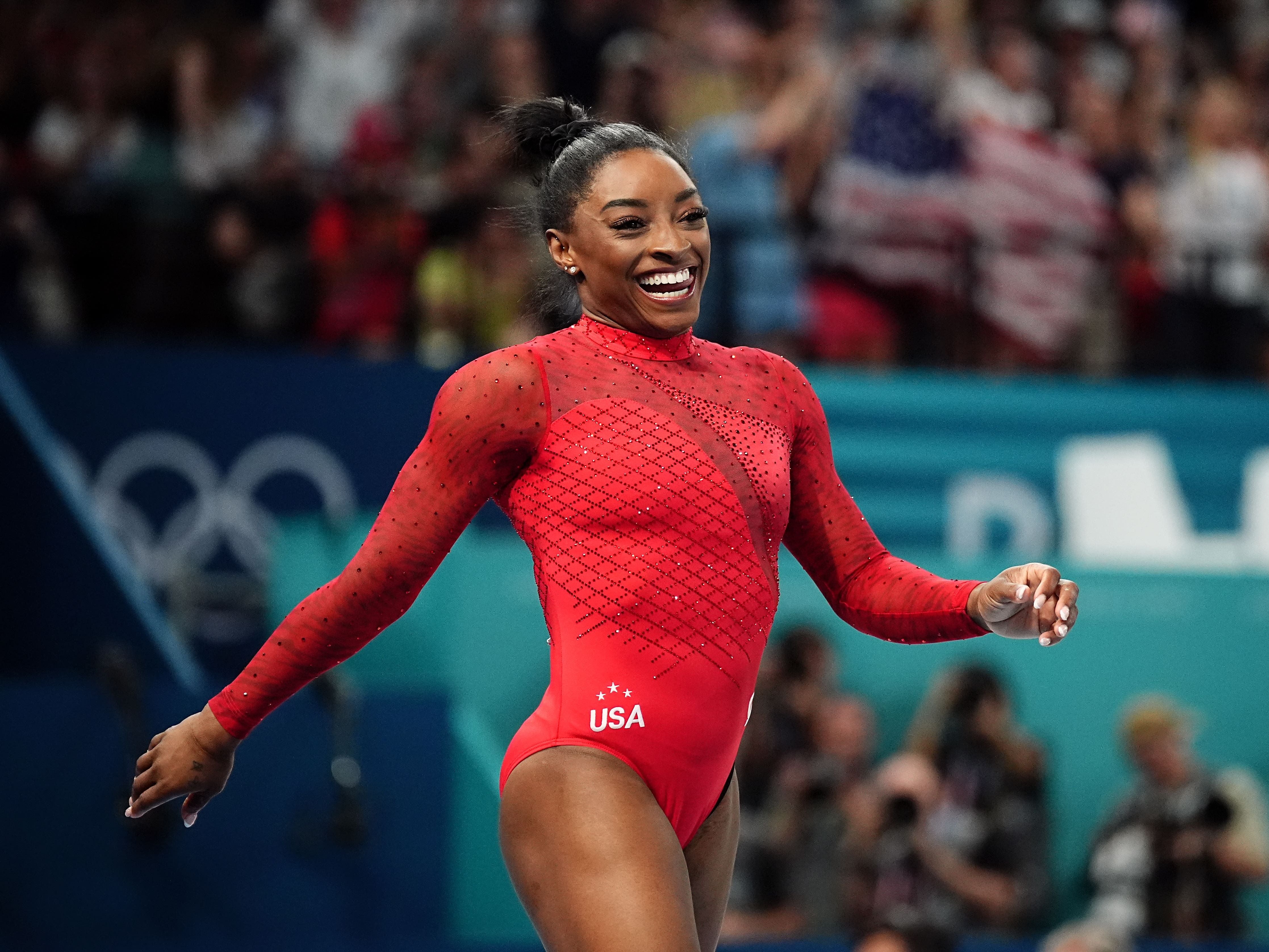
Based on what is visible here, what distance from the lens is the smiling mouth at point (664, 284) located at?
262 cm

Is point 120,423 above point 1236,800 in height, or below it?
above

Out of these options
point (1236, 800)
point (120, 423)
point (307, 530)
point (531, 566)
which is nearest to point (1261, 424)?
point (1236, 800)

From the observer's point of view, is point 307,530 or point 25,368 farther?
point 25,368

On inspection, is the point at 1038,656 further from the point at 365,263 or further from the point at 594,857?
the point at 594,857

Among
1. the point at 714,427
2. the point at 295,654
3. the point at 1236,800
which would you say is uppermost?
the point at 714,427

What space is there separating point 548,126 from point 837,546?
839mm

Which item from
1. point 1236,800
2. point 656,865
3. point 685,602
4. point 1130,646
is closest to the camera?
point 656,865

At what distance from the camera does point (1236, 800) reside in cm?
609

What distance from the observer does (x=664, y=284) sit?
2.62 meters

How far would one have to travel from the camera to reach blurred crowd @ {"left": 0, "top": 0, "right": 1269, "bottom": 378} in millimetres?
7207

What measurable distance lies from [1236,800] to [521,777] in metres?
4.37

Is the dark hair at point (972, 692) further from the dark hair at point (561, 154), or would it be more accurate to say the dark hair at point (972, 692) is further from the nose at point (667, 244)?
the nose at point (667, 244)

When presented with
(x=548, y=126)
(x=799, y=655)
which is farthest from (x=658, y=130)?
(x=548, y=126)

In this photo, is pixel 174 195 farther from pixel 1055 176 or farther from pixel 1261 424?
pixel 1261 424
